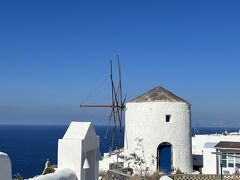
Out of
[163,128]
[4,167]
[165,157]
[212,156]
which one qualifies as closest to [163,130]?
[163,128]

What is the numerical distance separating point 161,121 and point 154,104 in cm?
122

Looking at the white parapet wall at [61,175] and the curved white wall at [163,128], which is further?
the curved white wall at [163,128]

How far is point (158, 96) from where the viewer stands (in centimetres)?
2525

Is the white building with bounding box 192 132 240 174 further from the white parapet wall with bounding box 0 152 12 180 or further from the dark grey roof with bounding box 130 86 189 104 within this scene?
the white parapet wall with bounding box 0 152 12 180

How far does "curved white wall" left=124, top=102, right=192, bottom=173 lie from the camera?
24391 millimetres

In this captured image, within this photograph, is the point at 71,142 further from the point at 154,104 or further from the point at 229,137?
the point at 229,137

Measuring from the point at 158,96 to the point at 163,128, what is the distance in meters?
2.29

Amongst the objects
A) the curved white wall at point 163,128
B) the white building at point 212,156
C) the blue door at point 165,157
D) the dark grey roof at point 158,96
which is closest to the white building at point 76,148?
the white building at point 212,156

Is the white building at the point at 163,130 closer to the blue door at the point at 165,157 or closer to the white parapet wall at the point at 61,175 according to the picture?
the blue door at the point at 165,157

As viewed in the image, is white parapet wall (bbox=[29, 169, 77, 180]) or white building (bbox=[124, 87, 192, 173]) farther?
white building (bbox=[124, 87, 192, 173])

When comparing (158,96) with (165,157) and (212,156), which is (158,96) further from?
(212,156)

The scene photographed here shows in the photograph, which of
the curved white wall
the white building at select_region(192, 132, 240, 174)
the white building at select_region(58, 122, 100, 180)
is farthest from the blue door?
the white building at select_region(58, 122, 100, 180)

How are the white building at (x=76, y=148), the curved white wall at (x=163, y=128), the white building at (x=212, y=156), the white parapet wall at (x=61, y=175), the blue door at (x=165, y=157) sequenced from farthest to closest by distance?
the blue door at (x=165, y=157)
the curved white wall at (x=163, y=128)
the white building at (x=212, y=156)
the white building at (x=76, y=148)
the white parapet wall at (x=61, y=175)

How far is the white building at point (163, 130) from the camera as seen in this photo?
24.4 m
